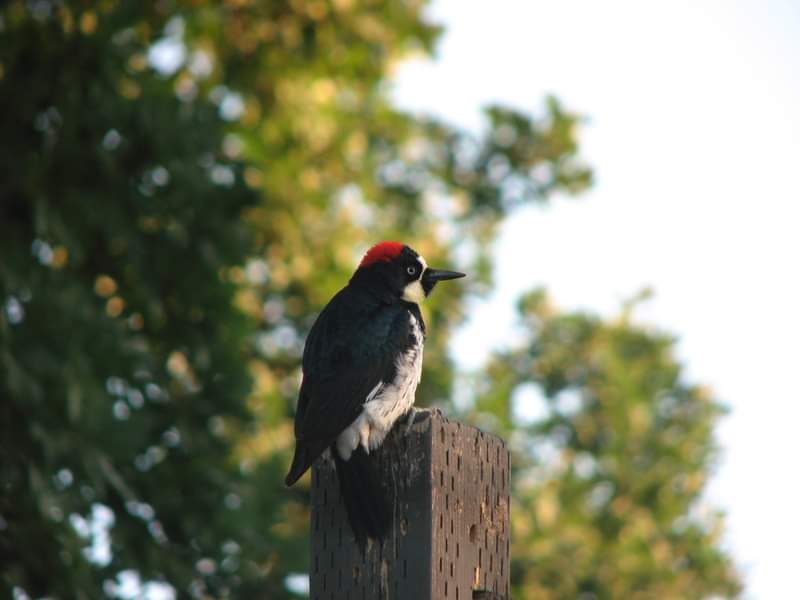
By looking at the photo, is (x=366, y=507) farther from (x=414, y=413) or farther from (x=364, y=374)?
(x=364, y=374)

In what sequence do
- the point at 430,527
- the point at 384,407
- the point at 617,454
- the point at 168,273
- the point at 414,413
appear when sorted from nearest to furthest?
1. the point at 430,527
2. the point at 414,413
3. the point at 384,407
4. the point at 168,273
5. the point at 617,454

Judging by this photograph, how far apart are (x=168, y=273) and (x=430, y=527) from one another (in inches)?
264

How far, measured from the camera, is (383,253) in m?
5.48

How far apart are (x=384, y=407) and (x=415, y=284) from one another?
63.1 inches

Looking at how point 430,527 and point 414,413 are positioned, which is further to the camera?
point 414,413

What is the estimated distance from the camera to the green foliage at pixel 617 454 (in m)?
13.8

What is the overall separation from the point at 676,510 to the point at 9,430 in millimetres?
9046

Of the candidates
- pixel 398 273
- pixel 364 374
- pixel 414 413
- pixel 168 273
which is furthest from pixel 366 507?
pixel 168 273

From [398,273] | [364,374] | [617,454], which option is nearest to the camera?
[364,374]

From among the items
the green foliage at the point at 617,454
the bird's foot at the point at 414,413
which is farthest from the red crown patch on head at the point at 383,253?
the green foliage at the point at 617,454

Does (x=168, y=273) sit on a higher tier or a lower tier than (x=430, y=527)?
higher

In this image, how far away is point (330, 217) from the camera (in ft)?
41.8

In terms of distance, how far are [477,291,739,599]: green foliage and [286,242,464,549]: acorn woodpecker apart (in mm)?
7865

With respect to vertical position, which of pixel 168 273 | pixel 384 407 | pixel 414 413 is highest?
pixel 168 273
